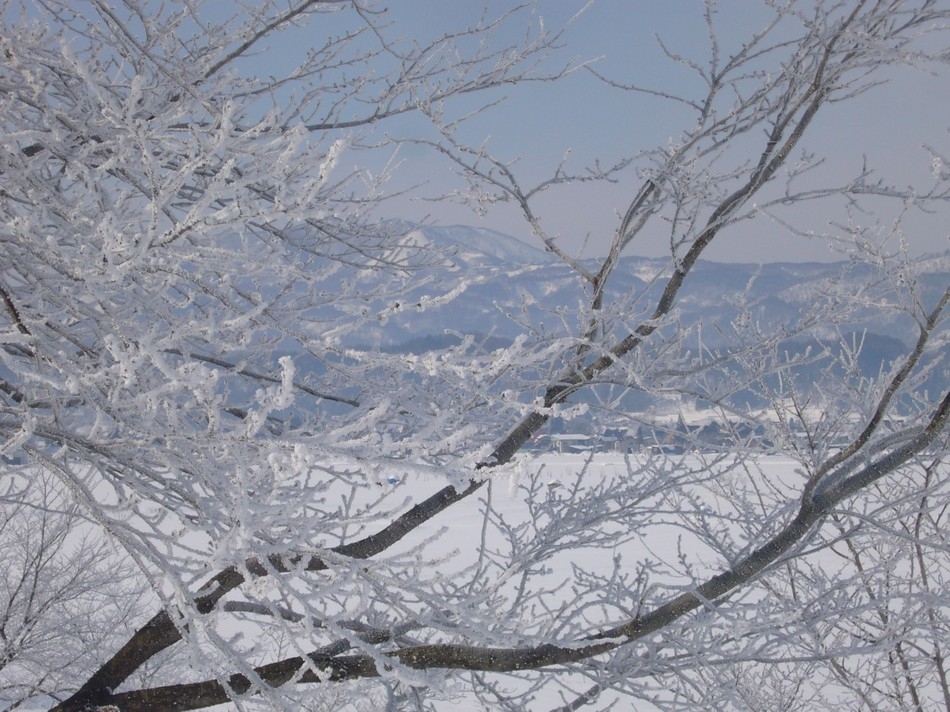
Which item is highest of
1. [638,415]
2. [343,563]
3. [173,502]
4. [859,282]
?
[859,282]

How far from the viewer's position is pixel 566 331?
2.92 metres

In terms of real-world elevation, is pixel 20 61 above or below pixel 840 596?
above

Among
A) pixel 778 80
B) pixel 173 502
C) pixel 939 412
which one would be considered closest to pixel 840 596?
pixel 939 412

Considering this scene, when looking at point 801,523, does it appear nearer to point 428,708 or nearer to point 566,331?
point 566,331

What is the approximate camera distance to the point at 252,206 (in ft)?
4.94

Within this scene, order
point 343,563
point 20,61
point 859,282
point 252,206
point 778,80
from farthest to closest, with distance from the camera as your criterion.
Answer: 1. point 859,282
2. point 778,80
3. point 20,61
4. point 343,563
5. point 252,206

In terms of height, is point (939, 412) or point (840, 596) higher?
point (939, 412)

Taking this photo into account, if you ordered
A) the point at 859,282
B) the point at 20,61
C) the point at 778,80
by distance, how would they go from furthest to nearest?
the point at 859,282 → the point at 778,80 → the point at 20,61

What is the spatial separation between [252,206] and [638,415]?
1692mm

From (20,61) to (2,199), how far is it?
512 millimetres

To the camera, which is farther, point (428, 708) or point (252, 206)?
point (428, 708)

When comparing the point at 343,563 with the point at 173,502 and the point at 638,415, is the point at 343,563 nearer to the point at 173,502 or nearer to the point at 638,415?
the point at 173,502

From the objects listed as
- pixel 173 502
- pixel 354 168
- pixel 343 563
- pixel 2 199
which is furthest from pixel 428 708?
pixel 2 199

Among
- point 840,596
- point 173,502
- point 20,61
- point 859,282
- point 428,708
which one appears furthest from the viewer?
point 428,708
